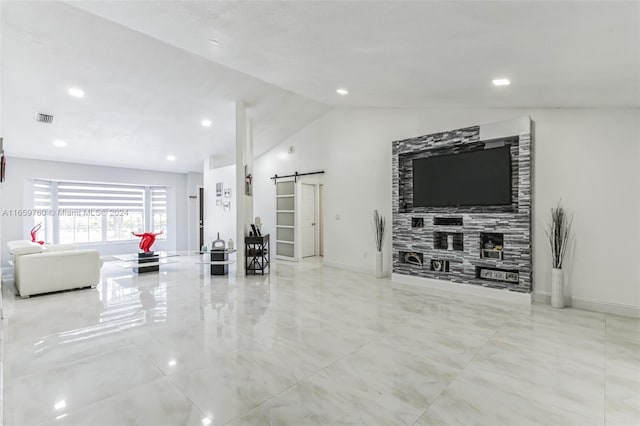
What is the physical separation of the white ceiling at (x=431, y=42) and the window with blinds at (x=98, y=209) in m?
6.80

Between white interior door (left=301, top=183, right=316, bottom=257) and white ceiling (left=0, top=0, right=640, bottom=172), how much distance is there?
8.13 feet

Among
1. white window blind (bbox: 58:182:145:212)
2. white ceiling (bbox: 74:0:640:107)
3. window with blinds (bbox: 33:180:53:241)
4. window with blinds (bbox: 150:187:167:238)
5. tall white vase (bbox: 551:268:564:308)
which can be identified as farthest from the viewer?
window with blinds (bbox: 150:187:167:238)

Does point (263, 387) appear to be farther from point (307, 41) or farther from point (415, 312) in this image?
point (307, 41)

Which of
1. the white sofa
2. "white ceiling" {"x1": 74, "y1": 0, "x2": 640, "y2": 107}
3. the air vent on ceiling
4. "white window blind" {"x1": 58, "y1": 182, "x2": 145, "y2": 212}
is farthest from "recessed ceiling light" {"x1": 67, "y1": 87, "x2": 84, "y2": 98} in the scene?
"white window blind" {"x1": 58, "y1": 182, "x2": 145, "y2": 212}

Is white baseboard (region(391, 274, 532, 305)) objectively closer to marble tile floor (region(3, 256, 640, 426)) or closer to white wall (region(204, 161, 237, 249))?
marble tile floor (region(3, 256, 640, 426))

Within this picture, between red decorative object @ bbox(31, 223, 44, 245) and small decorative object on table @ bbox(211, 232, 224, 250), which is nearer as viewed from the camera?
small decorative object on table @ bbox(211, 232, 224, 250)

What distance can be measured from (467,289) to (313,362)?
317cm

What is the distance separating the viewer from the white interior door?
855cm

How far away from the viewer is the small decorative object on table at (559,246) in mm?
4242

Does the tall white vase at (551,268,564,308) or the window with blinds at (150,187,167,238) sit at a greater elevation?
the window with blinds at (150,187,167,238)

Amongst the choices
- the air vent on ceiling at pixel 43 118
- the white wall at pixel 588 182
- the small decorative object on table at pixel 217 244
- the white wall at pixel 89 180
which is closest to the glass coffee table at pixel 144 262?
the small decorative object on table at pixel 217 244

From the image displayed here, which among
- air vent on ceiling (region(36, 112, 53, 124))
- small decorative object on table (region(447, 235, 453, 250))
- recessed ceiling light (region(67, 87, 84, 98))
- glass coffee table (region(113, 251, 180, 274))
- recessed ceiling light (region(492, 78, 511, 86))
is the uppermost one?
recessed ceiling light (region(67, 87, 84, 98))

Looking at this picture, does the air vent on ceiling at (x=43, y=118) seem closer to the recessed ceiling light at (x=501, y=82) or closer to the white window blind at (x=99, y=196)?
the white window blind at (x=99, y=196)

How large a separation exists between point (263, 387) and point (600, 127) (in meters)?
4.84
